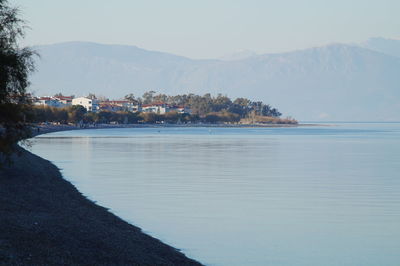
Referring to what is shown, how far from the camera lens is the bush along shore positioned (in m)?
13.7

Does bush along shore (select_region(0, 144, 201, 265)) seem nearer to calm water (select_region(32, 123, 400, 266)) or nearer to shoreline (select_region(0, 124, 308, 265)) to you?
shoreline (select_region(0, 124, 308, 265))

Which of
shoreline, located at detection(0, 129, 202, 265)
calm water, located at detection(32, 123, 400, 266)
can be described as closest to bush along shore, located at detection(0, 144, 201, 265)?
shoreline, located at detection(0, 129, 202, 265)

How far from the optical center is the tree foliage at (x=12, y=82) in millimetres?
19875

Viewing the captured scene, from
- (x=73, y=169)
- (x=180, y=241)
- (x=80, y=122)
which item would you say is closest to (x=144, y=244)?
(x=180, y=241)

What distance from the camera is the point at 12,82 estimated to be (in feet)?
67.6

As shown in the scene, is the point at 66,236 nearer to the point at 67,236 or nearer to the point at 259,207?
the point at 67,236

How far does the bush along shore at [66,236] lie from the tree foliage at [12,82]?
209 cm

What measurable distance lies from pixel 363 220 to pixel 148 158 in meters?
33.2

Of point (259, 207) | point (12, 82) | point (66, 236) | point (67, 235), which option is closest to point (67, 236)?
point (66, 236)

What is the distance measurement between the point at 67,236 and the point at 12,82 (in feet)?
20.8

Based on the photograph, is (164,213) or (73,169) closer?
(164,213)

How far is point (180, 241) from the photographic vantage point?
19312 mm

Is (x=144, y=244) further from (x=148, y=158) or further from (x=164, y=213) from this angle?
(x=148, y=158)

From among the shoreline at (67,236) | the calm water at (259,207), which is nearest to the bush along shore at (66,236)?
the shoreline at (67,236)
